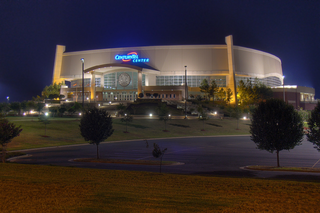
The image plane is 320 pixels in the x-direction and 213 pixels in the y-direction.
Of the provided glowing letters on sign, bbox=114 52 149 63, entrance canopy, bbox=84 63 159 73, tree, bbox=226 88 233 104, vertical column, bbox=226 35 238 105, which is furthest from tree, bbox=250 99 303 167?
glowing letters on sign, bbox=114 52 149 63

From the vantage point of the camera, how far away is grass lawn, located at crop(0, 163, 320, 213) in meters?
6.67

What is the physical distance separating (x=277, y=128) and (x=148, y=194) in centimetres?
1158

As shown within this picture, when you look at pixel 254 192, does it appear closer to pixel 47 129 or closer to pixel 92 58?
pixel 47 129

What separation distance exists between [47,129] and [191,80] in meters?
64.6

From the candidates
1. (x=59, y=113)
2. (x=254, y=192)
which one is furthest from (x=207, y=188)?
(x=59, y=113)

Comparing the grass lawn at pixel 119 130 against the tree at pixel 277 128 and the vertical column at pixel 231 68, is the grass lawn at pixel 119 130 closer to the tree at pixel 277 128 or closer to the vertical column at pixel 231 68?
the tree at pixel 277 128

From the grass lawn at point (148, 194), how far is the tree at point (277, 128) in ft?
23.4

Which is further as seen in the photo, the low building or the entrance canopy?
the low building

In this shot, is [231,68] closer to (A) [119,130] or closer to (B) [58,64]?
(A) [119,130]

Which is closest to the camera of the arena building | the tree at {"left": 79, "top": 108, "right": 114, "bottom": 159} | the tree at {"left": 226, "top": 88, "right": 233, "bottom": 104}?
the tree at {"left": 79, "top": 108, "right": 114, "bottom": 159}

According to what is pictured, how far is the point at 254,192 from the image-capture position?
817 cm

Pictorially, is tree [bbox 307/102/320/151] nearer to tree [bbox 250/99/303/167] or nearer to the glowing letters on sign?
tree [bbox 250/99/303/167]

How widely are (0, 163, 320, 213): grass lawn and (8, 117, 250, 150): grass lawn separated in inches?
748

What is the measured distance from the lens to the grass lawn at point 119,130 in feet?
94.5
